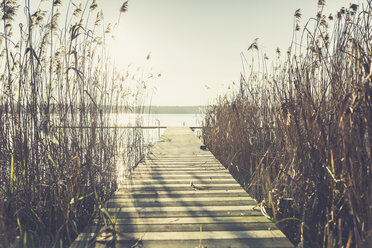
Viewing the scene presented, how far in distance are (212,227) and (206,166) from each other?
1.54 m

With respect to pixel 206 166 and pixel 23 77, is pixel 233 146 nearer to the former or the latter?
pixel 206 166

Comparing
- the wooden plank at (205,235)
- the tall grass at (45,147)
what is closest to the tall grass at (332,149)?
the wooden plank at (205,235)

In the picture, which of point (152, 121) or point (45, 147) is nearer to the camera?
point (45, 147)

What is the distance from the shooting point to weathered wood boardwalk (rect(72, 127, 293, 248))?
129cm

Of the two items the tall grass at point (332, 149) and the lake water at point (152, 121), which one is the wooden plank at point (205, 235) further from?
the lake water at point (152, 121)

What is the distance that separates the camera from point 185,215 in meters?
1.58

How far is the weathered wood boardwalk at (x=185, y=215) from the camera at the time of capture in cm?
129

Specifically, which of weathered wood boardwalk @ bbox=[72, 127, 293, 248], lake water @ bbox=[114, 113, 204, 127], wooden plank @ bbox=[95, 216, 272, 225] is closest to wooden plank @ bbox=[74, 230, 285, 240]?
weathered wood boardwalk @ bbox=[72, 127, 293, 248]

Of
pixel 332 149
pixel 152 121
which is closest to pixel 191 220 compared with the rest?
pixel 332 149

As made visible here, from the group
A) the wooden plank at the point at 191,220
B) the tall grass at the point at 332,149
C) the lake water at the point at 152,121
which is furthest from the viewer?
the lake water at the point at 152,121

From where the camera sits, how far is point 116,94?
284 centimetres

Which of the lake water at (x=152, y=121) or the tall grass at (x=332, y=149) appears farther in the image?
the lake water at (x=152, y=121)

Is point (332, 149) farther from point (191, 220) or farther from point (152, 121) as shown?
point (152, 121)

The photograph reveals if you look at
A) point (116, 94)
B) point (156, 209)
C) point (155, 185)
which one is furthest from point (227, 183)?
point (116, 94)
